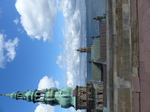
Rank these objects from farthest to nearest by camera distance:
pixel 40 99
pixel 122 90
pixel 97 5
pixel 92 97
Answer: pixel 97 5 → pixel 92 97 → pixel 40 99 → pixel 122 90

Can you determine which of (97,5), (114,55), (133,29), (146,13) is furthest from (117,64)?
(97,5)

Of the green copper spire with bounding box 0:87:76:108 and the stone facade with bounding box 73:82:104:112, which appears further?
the stone facade with bounding box 73:82:104:112

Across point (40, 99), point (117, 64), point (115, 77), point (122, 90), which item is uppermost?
point (117, 64)

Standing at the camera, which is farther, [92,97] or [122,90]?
[92,97]

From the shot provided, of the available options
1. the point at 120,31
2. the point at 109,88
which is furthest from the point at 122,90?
the point at 120,31

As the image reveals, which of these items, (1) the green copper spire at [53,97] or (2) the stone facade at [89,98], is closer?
(1) the green copper spire at [53,97]

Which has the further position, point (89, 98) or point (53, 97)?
Result: point (89, 98)

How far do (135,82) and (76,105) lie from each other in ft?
60.1

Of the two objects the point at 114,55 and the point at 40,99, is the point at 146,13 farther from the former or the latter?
the point at 40,99

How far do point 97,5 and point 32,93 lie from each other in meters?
59.0

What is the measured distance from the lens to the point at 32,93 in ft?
83.0

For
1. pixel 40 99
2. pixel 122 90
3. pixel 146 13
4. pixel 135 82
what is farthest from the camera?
pixel 40 99

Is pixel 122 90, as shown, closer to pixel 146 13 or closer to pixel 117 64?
pixel 117 64

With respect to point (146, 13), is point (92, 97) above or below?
below
